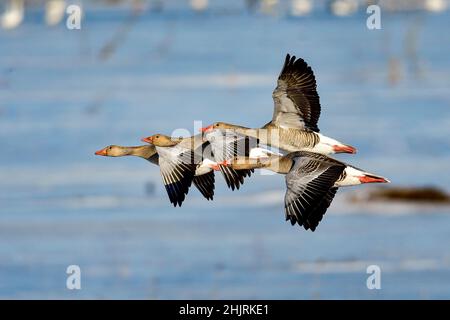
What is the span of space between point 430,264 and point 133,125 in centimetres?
558

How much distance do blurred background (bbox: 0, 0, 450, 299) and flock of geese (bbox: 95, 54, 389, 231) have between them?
3.09 metres

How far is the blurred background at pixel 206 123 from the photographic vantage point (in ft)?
41.1

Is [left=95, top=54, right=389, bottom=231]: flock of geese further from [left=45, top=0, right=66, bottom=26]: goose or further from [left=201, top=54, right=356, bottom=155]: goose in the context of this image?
[left=45, top=0, right=66, bottom=26]: goose

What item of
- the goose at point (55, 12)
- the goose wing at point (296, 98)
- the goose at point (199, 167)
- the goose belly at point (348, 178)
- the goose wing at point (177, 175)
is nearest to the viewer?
the goose belly at point (348, 178)

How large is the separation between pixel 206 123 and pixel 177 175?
8210mm

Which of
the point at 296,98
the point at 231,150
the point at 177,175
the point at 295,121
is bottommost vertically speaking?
the point at 177,175

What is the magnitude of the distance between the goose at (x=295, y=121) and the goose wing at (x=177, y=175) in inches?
13.5

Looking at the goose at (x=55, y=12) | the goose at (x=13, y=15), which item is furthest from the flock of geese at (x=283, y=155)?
the goose at (x=55, y=12)

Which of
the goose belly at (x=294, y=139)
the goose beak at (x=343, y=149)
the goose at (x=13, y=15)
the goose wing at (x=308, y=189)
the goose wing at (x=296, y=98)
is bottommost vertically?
the goose wing at (x=308, y=189)

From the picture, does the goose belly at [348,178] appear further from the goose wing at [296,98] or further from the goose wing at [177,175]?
the goose wing at [177,175]

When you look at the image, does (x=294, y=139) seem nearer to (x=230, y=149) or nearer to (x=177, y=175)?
(x=230, y=149)

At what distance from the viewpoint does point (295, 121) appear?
826 centimetres

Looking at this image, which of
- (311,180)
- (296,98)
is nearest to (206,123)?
(296,98)
